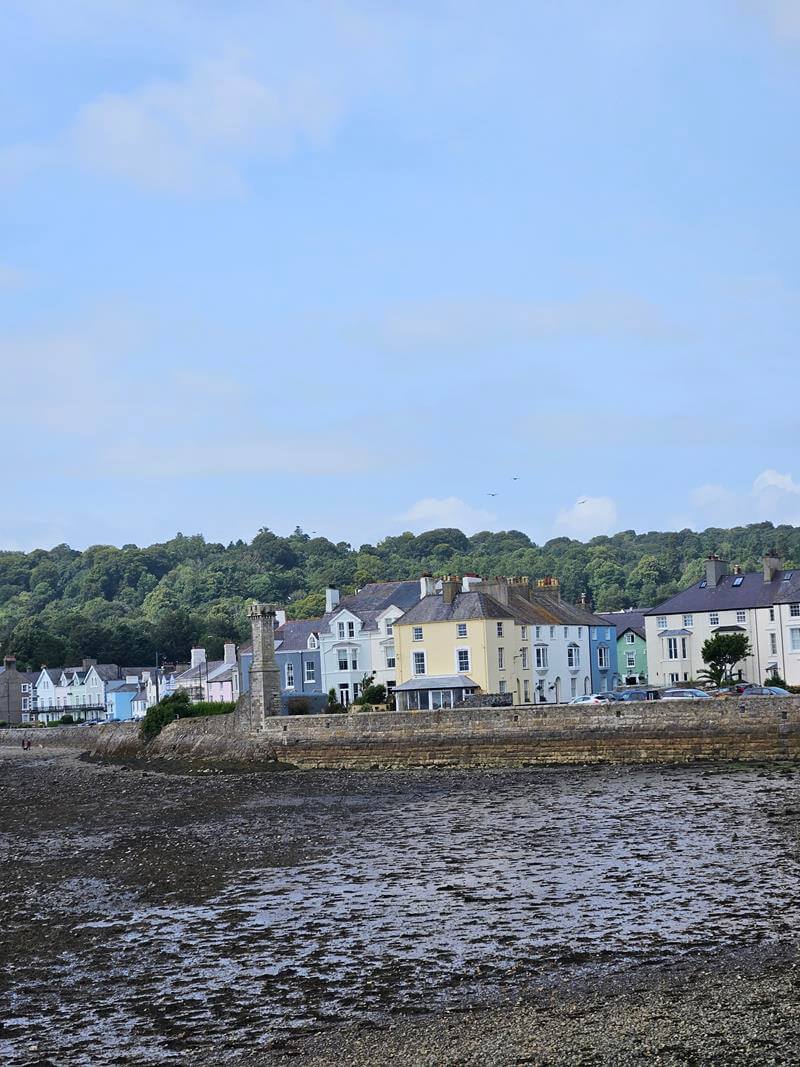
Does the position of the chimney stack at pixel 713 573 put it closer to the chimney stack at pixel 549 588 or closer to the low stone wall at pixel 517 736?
the chimney stack at pixel 549 588

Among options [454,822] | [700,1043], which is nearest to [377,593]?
[454,822]

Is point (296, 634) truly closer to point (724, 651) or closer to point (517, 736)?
point (724, 651)

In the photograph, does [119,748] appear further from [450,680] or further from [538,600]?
[538,600]

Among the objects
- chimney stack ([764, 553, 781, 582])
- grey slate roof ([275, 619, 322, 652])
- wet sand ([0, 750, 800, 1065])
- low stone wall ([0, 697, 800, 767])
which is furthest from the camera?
grey slate roof ([275, 619, 322, 652])

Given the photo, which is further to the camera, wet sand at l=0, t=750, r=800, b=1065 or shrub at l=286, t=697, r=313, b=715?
shrub at l=286, t=697, r=313, b=715

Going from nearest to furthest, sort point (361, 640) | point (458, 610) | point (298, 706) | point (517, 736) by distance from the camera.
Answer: point (517, 736) → point (298, 706) → point (458, 610) → point (361, 640)

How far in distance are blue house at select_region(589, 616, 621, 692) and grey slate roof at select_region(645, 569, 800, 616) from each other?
4.33 meters

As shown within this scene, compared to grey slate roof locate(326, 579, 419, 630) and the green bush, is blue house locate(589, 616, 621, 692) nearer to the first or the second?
grey slate roof locate(326, 579, 419, 630)

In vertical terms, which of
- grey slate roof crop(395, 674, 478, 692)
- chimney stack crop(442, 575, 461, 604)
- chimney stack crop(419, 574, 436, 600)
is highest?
chimney stack crop(419, 574, 436, 600)

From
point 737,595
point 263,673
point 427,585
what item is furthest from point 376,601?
point 737,595

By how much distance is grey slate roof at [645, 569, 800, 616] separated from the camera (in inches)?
2486

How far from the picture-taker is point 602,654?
238 feet

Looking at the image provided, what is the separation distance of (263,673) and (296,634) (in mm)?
22068

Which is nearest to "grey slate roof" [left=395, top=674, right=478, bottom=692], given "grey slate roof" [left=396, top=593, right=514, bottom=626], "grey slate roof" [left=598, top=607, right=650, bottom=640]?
"grey slate roof" [left=396, top=593, right=514, bottom=626]
